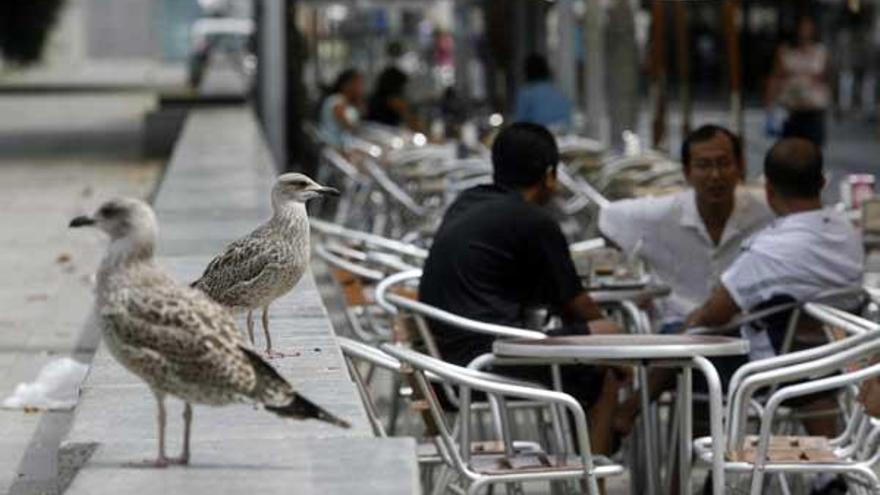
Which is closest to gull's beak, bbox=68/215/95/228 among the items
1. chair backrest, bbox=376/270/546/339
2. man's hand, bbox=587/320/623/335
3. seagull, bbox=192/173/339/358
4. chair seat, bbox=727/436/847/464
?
seagull, bbox=192/173/339/358

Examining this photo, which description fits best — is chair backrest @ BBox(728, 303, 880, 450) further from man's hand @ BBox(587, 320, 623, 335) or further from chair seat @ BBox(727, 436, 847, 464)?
man's hand @ BBox(587, 320, 623, 335)

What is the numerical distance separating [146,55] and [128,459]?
251 ft

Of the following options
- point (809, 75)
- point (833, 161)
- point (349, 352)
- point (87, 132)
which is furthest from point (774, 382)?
point (87, 132)

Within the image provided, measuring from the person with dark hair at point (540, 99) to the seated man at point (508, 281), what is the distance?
1262 centimetres

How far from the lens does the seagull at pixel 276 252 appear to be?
626 centimetres

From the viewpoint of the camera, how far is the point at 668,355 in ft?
22.0

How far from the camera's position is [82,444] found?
Result: 5.44 m

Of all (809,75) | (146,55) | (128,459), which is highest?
(128,459)

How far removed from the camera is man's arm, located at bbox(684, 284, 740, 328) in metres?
8.16

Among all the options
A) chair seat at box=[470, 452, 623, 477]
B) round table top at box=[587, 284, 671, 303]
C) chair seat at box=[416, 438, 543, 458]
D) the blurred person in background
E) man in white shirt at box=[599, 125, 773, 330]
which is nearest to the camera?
chair seat at box=[470, 452, 623, 477]

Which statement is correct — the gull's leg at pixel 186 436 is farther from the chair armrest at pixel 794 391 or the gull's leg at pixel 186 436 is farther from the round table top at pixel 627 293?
the round table top at pixel 627 293

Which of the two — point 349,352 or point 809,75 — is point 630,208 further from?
point 809,75

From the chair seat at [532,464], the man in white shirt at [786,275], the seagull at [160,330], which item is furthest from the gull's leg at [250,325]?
the man in white shirt at [786,275]

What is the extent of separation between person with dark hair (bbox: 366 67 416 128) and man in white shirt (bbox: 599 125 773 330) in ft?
54.8
